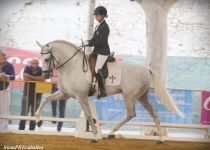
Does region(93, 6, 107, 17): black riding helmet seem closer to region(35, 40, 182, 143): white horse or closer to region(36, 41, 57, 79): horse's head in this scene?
region(35, 40, 182, 143): white horse

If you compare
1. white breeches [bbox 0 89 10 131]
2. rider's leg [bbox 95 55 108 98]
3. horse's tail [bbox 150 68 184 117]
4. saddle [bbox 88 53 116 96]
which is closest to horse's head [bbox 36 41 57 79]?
saddle [bbox 88 53 116 96]

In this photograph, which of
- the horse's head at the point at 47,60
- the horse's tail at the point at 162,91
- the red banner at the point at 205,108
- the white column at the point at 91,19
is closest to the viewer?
the horse's head at the point at 47,60

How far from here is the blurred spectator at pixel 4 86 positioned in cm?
827

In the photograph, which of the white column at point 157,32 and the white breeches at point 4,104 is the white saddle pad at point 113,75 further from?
the white breeches at point 4,104

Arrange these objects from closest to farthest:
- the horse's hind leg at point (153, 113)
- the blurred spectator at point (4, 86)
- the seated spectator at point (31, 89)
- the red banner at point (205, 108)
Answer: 1. the horse's hind leg at point (153, 113)
2. the blurred spectator at point (4, 86)
3. the seated spectator at point (31, 89)
4. the red banner at point (205, 108)

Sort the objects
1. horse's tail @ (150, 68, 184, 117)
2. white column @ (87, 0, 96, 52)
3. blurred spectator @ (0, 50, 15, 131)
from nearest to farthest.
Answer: horse's tail @ (150, 68, 184, 117) < blurred spectator @ (0, 50, 15, 131) < white column @ (87, 0, 96, 52)

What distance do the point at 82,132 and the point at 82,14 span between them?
8.44ft

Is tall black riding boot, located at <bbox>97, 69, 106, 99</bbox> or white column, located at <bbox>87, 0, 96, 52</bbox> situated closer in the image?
tall black riding boot, located at <bbox>97, 69, 106, 99</bbox>

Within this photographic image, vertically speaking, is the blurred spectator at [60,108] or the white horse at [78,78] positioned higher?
the white horse at [78,78]

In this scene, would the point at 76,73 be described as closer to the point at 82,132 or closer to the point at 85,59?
the point at 85,59

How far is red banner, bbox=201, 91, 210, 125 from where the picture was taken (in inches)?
343

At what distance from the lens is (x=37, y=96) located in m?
8.65

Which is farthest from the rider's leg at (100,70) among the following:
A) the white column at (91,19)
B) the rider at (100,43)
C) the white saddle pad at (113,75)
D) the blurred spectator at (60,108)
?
the blurred spectator at (60,108)

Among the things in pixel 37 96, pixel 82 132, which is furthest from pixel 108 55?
pixel 37 96
